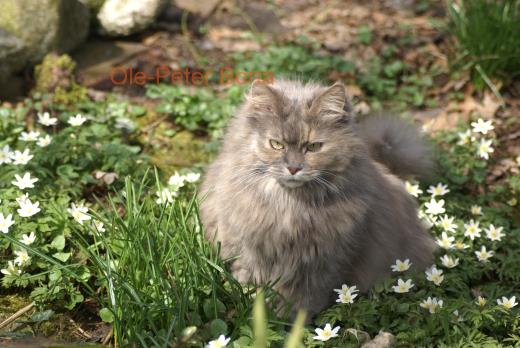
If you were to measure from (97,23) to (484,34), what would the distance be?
118 inches

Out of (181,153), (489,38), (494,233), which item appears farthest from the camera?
(489,38)

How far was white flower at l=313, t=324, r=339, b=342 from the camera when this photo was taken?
265 cm

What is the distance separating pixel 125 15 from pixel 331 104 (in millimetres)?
2914

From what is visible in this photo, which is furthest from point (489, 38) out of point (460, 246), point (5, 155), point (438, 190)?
point (5, 155)

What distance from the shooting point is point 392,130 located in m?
3.52

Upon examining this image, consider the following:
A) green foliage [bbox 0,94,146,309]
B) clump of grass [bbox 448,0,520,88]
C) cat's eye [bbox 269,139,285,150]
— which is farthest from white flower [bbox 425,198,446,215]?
green foliage [bbox 0,94,146,309]

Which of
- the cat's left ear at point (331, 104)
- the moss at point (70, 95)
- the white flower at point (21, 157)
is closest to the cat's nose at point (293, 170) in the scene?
the cat's left ear at point (331, 104)

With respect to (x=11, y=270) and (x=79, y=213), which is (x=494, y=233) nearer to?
(x=79, y=213)

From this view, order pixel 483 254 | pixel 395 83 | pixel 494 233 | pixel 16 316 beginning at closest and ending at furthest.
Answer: pixel 16 316 → pixel 483 254 → pixel 494 233 → pixel 395 83

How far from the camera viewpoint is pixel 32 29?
174 inches

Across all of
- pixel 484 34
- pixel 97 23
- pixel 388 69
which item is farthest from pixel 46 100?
pixel 484 34

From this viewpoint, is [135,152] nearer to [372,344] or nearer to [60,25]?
[60,25]

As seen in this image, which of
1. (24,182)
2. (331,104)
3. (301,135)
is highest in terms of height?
(331,104)

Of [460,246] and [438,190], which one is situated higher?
[438,190]
